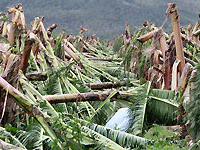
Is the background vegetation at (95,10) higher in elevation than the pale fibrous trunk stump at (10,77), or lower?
lower

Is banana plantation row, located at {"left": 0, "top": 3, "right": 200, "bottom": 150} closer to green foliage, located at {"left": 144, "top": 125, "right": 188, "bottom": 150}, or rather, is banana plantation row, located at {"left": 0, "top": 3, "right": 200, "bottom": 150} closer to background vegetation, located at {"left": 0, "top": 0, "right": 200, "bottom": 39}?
green foliage, located at {"left": 144, "top": 125, "right": 188, "bottom": 150}

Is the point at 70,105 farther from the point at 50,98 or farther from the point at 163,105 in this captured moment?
the point at 163,105

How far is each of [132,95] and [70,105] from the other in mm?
524

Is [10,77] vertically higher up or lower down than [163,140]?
higher up

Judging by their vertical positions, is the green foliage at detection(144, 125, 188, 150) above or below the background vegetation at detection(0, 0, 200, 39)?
Answer: above

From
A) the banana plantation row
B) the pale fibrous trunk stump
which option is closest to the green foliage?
the banana plantation row

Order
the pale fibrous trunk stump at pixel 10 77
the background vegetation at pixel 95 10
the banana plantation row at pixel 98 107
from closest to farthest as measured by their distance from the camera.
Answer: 1. the banana plantation row at pixel 98 107
2. the pale fibrous trunk stump at pixel 10 77
3. the background vegetation at pixel 95 10

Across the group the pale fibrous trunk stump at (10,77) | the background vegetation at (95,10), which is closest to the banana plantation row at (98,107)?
the pale fibrous trunk stump at (10,77)

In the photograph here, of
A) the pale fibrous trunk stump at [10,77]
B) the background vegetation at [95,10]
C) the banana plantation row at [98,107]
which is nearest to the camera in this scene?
the banana plantation row at [98,107]

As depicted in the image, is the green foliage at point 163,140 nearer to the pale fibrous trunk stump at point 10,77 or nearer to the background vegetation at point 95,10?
the pale fibrous trunk stump at point 10,77

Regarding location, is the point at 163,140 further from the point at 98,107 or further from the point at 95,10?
the point at 95,10

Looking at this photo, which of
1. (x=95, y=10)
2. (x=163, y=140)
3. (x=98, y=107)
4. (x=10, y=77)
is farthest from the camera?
(x=95, y=10)

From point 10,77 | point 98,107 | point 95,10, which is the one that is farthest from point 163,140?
point 95,10

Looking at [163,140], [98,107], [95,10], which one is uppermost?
[163,140]
